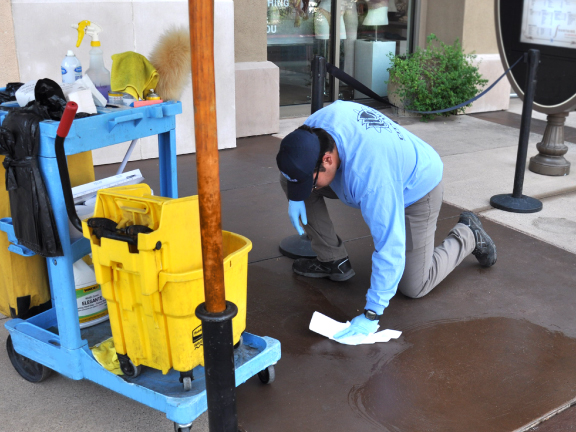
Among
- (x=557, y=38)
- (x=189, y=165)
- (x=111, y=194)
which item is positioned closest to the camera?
(x=111, y=194)

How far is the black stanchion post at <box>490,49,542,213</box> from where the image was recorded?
14.4 feet

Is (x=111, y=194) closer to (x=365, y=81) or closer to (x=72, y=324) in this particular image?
(x=72, y=324)

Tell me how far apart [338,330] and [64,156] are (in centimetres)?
149

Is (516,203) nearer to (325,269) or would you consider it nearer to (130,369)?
(325,269)

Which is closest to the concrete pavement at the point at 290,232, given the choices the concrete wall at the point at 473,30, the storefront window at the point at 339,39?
the concrete wall at the point at 473,30

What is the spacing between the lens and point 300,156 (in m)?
A: 2.53

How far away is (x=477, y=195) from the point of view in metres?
4.95

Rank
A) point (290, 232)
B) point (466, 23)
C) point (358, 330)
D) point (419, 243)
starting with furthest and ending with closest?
point (466, 23) → point (290, 232) → point (419, 243) → point (358, 330)

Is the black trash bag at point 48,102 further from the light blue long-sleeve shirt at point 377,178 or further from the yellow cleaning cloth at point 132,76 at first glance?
the light blue long-sleeve shirt at point 377,178

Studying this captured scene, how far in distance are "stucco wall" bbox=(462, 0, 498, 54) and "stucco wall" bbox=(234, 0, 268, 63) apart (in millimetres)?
2819

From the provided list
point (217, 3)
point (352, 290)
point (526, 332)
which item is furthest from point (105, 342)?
point (217, 3)

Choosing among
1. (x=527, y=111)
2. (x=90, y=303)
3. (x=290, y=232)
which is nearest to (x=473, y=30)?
(x=527, y=111)

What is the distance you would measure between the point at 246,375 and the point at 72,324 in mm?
661

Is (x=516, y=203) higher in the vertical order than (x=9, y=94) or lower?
lower
